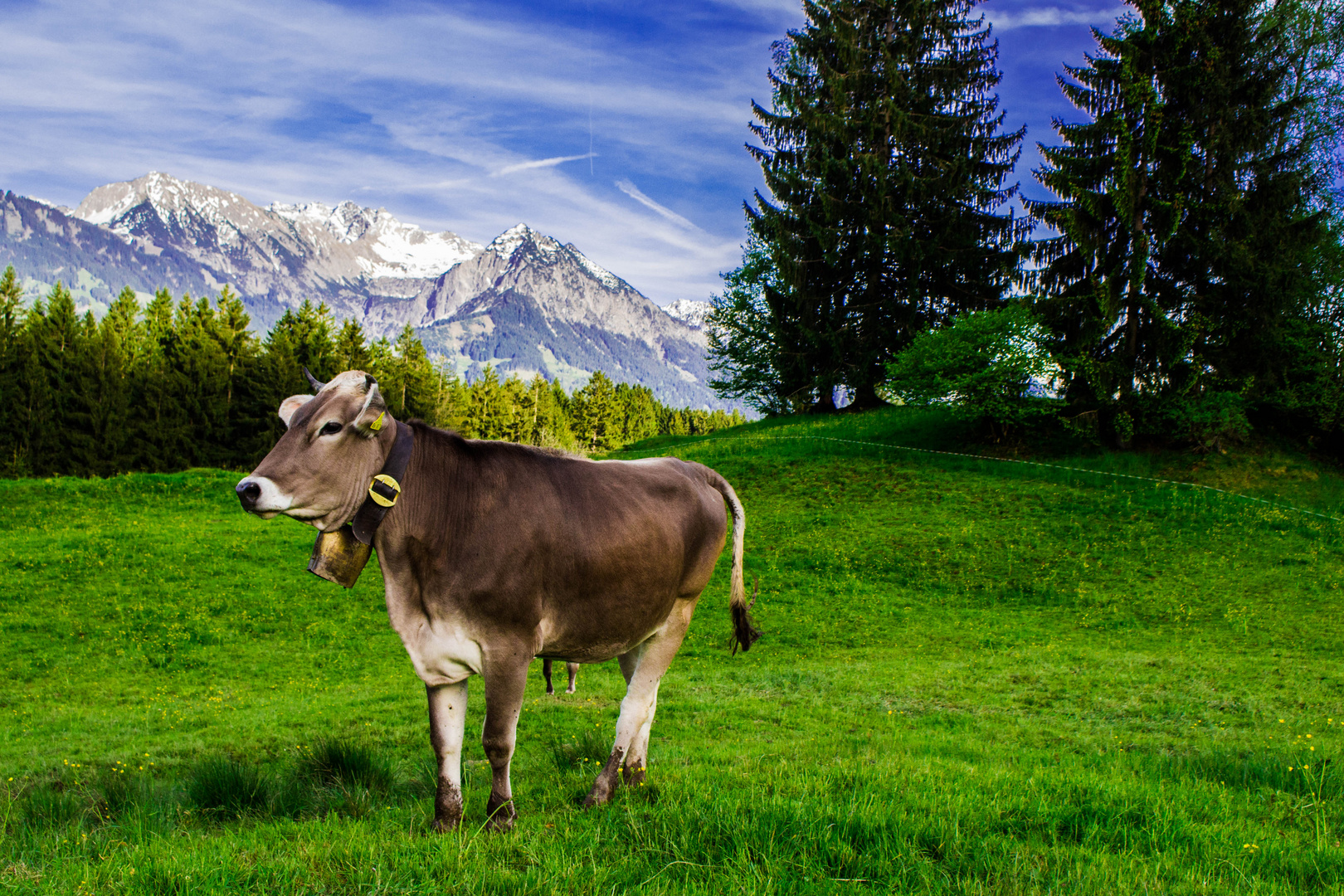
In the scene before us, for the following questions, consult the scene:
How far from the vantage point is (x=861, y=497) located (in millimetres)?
24047

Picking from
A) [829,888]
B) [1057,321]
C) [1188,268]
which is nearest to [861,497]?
[1057,321]

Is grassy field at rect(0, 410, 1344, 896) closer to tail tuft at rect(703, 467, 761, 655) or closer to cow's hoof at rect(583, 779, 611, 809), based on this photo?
cow's hoof at rect(583, 779, 611, 809)

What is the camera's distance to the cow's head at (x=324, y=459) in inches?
145

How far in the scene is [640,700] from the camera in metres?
4.95

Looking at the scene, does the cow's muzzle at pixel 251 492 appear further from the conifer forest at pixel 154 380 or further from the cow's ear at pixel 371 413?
the conifer forest at pixel 154 380

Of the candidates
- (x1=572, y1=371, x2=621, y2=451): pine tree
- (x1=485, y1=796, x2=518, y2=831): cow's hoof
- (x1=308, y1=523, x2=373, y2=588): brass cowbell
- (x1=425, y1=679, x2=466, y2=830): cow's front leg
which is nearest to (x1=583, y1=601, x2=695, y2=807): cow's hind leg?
(x1=485, y1=796, x2=518, y2=831): cow's hoof

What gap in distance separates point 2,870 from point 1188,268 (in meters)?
32.2

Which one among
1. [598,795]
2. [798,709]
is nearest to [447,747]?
[598,795]

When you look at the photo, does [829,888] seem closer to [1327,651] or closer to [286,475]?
[286,475]

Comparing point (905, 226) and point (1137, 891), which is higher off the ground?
point (905, 226)

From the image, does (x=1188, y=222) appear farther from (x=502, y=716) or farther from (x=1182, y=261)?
(x=502, y=716)

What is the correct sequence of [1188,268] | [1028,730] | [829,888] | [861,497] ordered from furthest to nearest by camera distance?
[1188,268], [861,497], [1028,730], [829,888]

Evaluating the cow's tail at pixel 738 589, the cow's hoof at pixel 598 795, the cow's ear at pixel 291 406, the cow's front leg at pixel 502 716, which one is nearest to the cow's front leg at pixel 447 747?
the cow's front leg at pixel 502 716

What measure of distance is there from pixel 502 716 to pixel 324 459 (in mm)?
1685
